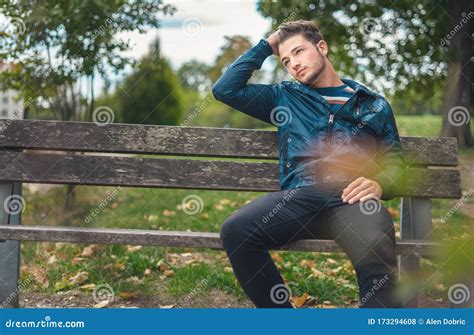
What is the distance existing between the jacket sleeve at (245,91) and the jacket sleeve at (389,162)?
55cm

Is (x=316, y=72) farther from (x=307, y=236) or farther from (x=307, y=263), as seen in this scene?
(x=307, y=263)

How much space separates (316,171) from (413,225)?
0.73m

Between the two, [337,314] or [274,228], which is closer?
[337,314]

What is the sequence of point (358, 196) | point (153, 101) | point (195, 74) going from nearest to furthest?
point (358, 196) → point (153, 101) → point (195, 74)

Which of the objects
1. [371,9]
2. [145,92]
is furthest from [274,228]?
[145,92]

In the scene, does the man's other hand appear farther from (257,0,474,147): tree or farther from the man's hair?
(257,0,474,147): tree

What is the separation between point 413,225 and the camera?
296 centimetres

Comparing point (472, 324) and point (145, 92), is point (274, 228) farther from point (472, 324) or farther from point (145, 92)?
point (145, 92)

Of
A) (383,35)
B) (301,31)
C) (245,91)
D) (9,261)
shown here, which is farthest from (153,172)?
(383,35)

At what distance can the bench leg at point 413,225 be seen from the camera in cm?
292

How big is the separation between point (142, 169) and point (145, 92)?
33.4 feet

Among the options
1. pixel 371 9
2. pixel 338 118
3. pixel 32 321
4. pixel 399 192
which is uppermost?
pixel 371 9

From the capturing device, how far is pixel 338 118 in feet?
8.70

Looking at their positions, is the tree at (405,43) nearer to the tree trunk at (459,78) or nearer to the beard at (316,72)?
the tree trunk at (459,78)
